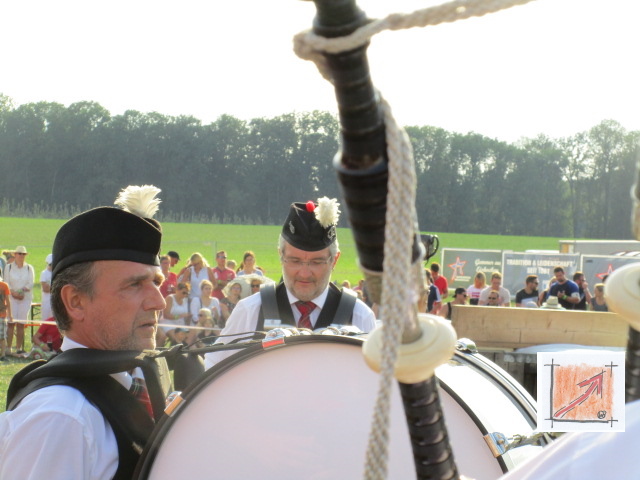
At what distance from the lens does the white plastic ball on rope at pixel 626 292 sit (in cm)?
92

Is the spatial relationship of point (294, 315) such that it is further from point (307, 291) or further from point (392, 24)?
point (392, 24)

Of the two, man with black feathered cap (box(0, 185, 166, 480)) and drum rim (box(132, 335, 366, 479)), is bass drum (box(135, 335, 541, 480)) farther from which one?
man with black feathered cap (box(0, 185, 166, 480))

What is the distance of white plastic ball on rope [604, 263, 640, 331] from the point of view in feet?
3.02

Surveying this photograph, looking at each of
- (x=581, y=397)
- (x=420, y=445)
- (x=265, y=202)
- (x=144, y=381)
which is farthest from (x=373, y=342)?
(x=265, y=202)

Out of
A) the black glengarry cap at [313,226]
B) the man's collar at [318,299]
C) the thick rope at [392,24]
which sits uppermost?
the thick rope at [392,24]

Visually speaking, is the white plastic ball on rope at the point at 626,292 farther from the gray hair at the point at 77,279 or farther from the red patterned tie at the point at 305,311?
the red patterned tie at the point at 305,311

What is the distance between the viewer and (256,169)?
6494 centimetres

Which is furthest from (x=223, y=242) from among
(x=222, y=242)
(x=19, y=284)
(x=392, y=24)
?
(x=392, y=24)

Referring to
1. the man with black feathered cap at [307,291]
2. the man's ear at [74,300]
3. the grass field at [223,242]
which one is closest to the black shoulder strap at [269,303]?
the man with black feathered cap at [307,291]

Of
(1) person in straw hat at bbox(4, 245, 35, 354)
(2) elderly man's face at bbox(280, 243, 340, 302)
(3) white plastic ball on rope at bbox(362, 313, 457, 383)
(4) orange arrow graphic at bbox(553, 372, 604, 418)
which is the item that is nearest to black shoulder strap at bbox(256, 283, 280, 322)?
(2) elderly man's face at bbox(280, 243, 340, 302)

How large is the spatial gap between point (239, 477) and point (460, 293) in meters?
11.2

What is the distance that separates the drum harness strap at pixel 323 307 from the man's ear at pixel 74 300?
1.80m

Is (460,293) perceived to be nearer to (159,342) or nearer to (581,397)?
(159,342)

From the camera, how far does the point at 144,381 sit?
7.36ft
